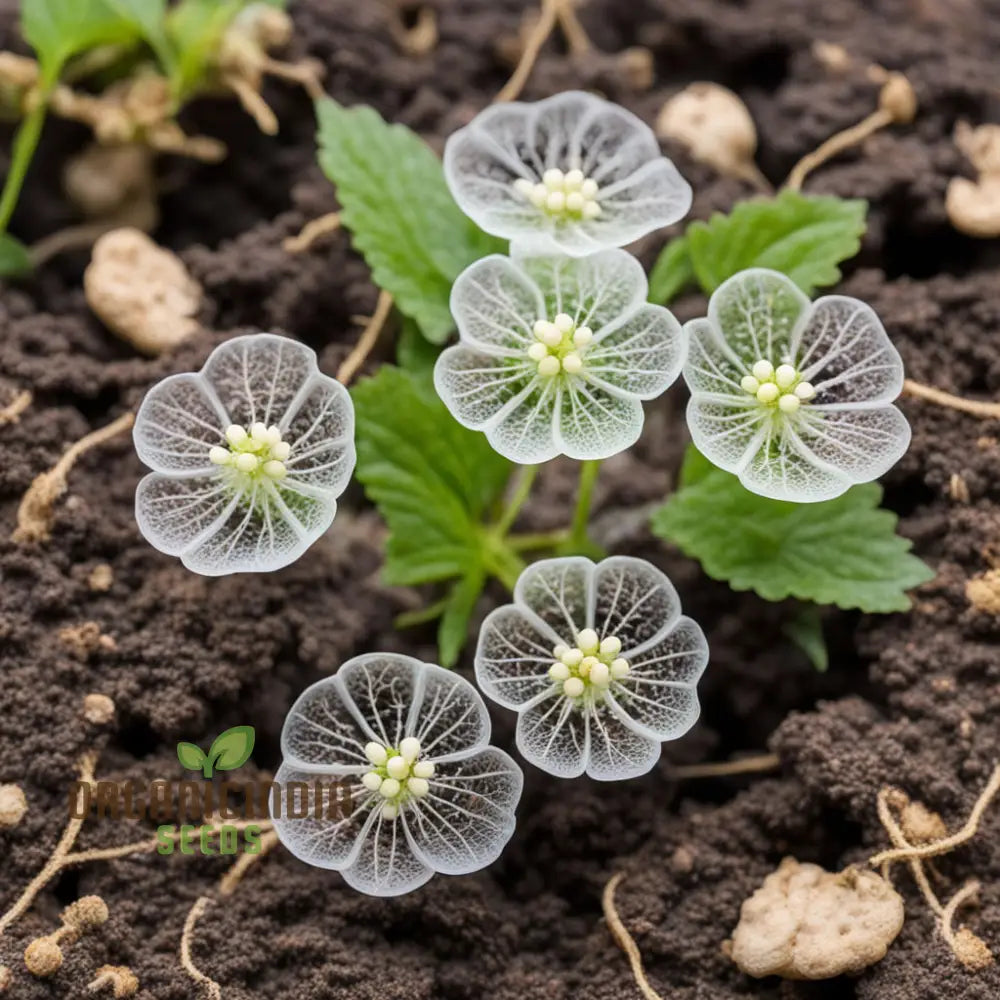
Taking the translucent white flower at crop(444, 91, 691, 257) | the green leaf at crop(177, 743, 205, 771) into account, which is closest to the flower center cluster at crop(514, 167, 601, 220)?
the translucent white flower at crop(444, 91, 691, 257)

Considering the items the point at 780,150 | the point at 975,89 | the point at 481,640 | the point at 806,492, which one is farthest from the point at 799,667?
the point at 975,89

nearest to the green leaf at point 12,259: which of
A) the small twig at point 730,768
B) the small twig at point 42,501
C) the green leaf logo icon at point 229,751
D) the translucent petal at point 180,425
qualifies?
the small twig at point 42,501

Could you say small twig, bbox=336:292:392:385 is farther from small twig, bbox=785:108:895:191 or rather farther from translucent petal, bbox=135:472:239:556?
small twig, bbox=785:108:895:191

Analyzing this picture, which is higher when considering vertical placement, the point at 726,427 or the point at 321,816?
the point at 726,427

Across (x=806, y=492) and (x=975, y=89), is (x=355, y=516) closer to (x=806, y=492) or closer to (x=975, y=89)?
(x=806, y=492)

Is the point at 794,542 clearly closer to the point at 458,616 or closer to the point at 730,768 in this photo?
the point at 730,768

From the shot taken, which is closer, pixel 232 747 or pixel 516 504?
pixel 232 747

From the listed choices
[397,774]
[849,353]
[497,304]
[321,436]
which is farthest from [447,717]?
[849,353]
